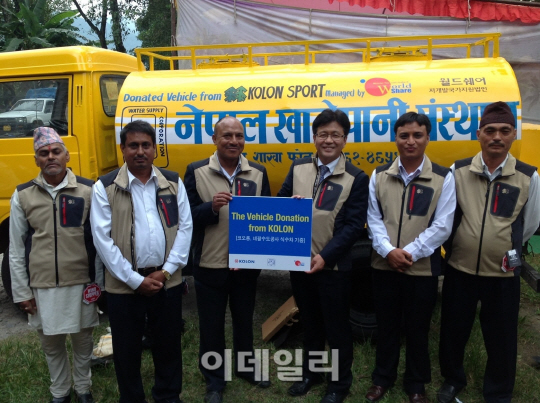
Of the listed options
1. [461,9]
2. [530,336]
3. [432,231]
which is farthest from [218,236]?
[461,9]

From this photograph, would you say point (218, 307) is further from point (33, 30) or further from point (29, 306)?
point (33, 30)

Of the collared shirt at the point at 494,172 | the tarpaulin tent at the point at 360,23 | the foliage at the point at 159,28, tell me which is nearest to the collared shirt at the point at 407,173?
the collared shirt at the point at 494,172

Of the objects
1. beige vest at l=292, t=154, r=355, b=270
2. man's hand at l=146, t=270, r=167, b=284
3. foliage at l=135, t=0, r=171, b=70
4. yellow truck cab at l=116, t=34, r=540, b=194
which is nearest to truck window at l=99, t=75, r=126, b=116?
yellow truck cab at l=116, t=34, r=540, b=194

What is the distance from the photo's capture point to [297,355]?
357 cm

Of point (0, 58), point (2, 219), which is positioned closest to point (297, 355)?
point (2, 219)

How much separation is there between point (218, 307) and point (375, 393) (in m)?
1.15

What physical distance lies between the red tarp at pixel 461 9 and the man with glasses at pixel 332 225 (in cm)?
571

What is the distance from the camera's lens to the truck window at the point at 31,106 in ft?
13.4

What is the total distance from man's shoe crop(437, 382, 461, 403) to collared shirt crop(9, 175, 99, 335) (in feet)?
7.52

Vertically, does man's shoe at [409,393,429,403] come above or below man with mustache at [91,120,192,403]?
below

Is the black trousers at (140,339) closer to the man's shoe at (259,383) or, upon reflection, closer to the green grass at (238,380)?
the green grass at (238,380)

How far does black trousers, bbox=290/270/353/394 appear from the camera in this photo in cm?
285

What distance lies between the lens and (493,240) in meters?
2.69

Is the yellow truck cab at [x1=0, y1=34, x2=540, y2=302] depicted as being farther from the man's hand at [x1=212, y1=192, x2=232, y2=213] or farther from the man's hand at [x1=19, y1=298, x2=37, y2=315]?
the man's hand at [x1=19, y1=298, x2=37, y2=315]
